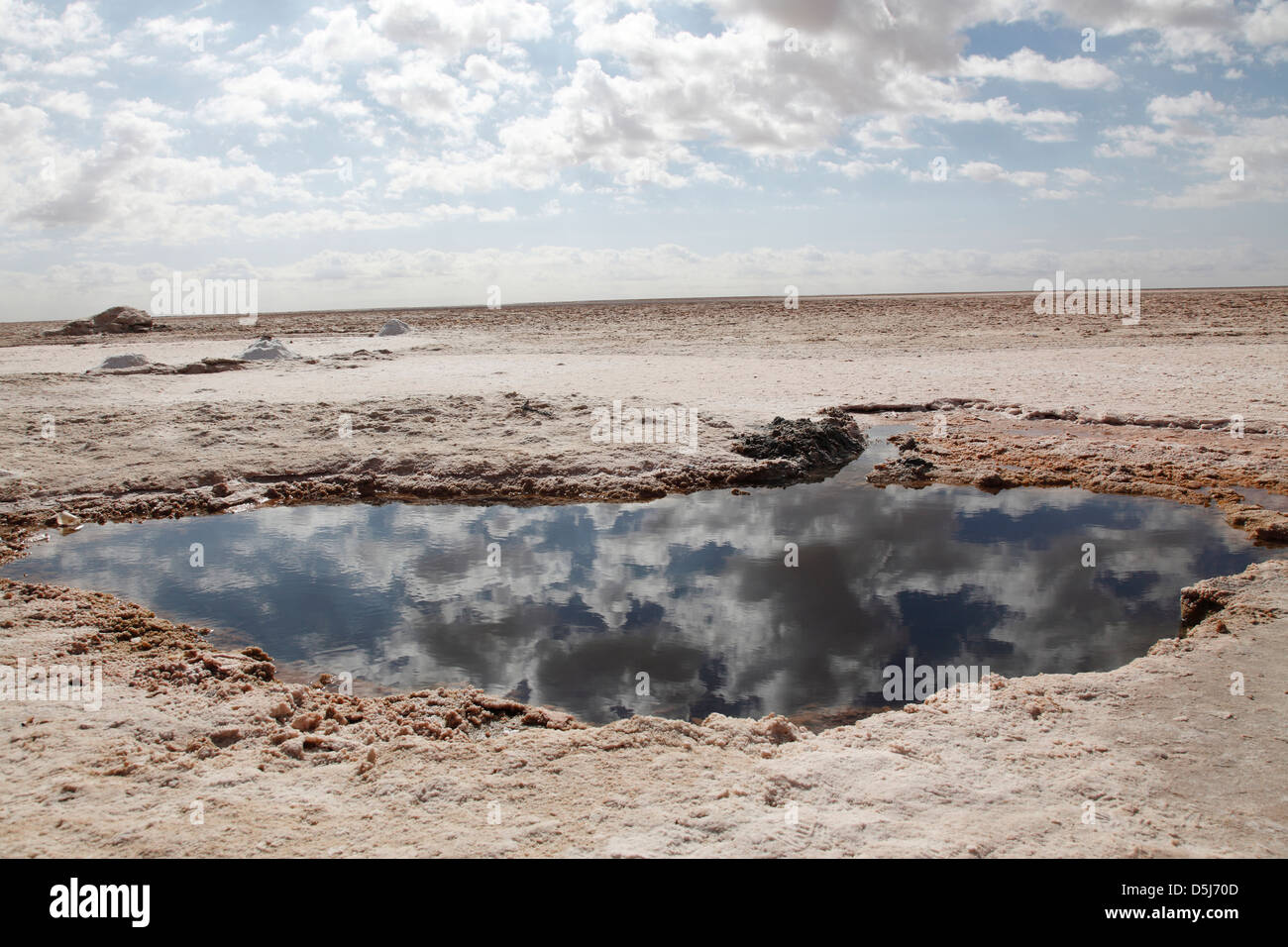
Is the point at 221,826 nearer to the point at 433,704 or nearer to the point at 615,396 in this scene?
the point at 433,704

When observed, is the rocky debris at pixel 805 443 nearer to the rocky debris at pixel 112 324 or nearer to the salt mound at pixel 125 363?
the salt mound at pixel 125 363

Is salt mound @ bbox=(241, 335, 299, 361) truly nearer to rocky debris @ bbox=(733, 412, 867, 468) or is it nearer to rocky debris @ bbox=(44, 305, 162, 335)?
rocky debris @ bbox=(733, 412, 867, 468)

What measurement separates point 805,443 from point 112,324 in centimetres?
3459

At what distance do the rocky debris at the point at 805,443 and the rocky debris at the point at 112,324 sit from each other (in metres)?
33.6

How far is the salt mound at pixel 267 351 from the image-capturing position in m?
18.1

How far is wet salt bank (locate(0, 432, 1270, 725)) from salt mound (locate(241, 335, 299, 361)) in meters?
11.4

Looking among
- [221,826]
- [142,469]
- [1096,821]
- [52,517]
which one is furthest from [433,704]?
[142,469]

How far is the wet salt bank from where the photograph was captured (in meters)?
4.64

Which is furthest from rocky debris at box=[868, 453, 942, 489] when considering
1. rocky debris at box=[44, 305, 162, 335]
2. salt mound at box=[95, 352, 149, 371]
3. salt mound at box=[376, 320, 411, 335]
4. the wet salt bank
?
rocky debris at box=[44, 305, 162, 335]

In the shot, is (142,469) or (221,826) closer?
(221,826)

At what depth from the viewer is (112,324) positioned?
109 feet
